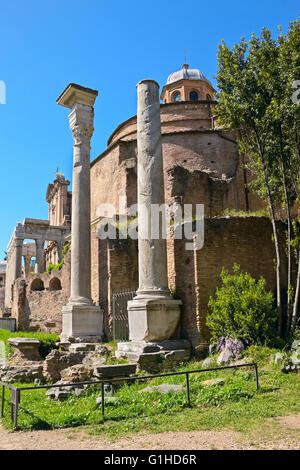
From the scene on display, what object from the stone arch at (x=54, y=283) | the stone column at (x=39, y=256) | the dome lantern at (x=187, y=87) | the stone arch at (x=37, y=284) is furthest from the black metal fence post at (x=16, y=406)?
the dome lantern at (x=187, y=87)

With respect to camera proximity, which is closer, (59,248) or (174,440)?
(174,440)

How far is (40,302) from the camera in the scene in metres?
23.7

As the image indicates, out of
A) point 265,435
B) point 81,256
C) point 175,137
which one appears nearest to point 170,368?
point 265,435

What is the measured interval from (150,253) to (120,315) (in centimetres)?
389

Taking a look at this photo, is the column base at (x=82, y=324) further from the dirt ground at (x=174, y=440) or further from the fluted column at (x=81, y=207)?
the dirt ground at (x=174, y=440)

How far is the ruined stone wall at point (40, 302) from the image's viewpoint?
22141mm

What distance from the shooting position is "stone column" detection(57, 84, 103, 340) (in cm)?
1290

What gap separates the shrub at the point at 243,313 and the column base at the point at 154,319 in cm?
88

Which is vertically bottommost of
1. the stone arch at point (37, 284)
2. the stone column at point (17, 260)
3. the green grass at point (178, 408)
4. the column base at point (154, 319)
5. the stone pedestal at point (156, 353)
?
the green grass at point (178, 408)

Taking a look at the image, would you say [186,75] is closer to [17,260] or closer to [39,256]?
[39,256]

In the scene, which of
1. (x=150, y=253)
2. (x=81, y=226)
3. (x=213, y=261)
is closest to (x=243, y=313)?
(x=213, y=261)

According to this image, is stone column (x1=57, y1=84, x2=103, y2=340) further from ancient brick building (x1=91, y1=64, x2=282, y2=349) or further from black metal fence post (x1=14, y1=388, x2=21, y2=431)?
black metal fence post (x1=14, y1=388, x2=21, y2=431)

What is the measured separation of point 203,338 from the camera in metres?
10.0

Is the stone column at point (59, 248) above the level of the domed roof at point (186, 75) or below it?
below
